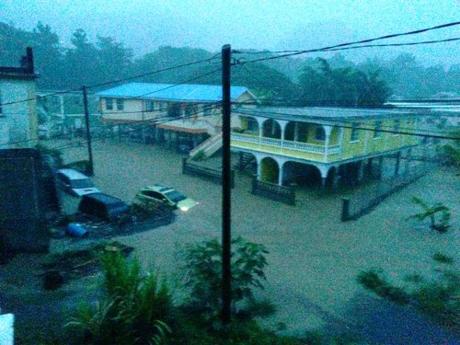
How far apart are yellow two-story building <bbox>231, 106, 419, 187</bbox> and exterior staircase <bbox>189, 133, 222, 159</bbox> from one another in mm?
4159

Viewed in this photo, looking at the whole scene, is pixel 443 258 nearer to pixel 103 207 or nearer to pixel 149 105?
pixel 103 207

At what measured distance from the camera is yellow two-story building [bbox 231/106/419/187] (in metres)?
21.8

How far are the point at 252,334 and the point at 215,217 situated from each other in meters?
11.0

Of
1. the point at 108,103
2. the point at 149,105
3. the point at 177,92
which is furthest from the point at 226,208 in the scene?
the point at 108,103

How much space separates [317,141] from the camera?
24.3 metres

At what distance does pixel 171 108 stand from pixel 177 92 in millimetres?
3215

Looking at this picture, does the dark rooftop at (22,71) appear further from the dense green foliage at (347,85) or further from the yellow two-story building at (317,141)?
the dense green foliage at (347,85)

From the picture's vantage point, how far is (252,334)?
29.1 feet

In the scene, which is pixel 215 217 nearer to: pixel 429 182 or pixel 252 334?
pixel 252 334

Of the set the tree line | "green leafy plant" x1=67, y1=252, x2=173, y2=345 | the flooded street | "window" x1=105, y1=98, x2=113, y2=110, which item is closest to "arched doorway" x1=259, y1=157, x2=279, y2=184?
the flooded street

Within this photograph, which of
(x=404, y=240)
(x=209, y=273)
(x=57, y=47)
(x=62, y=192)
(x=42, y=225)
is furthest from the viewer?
(x=57, y=47)

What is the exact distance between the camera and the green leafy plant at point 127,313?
7.60 meters

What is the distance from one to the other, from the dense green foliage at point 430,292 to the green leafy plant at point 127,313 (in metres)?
7.38

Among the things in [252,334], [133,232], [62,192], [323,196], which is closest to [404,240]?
[323,196]
